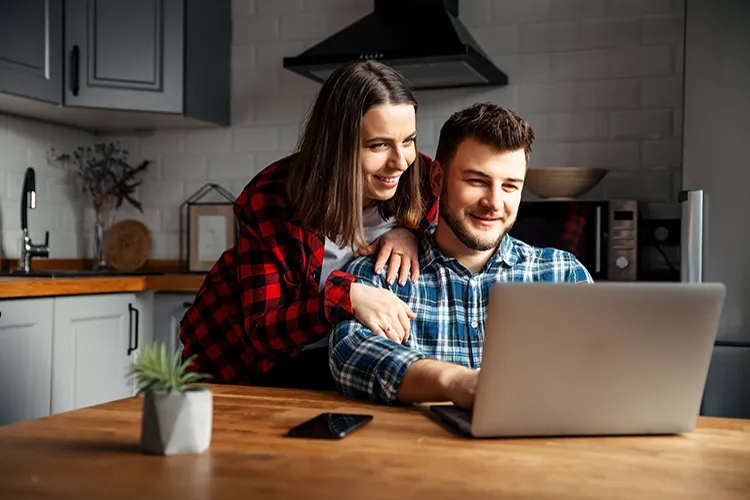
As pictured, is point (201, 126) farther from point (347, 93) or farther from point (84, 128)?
point (347, 93)

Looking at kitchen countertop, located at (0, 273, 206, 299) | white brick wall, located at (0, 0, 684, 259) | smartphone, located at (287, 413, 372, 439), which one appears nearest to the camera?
smartphone, located at (287, 413, 372, 439)

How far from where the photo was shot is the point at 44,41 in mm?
3246

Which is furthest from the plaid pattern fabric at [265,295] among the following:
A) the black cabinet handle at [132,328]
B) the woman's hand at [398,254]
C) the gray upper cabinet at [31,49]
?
the gray upper cabinet at [31,49]

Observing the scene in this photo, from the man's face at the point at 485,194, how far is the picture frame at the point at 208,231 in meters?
2.21

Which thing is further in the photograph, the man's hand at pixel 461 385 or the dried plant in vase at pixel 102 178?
the dried plant in vase at pixel 102 178

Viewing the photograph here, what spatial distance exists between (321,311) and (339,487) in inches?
31.0

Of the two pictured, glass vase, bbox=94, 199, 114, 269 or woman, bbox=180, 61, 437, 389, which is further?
glass vase, bbox=94, 199, 114, 269

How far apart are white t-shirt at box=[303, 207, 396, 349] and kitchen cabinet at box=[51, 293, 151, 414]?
1271mm

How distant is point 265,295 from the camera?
179 cm

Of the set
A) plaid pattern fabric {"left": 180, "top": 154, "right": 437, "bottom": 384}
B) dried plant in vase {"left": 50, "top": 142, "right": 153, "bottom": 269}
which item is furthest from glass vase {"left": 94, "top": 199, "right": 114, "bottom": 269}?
plaid pattern fabric {"left": 180, "top": 154, "right": 437, "bottom": 384}

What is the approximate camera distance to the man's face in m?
1.68

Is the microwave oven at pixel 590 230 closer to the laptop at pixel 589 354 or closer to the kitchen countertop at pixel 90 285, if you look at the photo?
the kitchen countertop at pixel 90 285

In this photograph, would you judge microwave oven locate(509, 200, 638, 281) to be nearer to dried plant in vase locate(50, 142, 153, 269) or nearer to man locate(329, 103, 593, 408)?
man locate(329, 103, 593, 408)

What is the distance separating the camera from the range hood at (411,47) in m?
3.06
